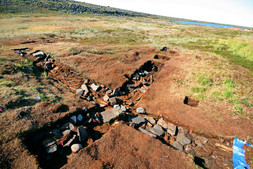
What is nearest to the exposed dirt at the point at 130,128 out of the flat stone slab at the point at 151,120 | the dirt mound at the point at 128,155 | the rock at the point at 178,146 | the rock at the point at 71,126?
the dirt mound at the point at 128,155

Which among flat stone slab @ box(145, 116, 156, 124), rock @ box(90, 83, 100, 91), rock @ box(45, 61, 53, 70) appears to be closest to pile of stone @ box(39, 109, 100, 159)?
rock @ box(90, 83, 100, 91)

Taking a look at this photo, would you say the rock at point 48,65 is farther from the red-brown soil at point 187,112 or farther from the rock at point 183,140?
the rock at point 183,140

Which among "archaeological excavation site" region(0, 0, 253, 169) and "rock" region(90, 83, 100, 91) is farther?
"rock" region(90, 83, 100, 91)

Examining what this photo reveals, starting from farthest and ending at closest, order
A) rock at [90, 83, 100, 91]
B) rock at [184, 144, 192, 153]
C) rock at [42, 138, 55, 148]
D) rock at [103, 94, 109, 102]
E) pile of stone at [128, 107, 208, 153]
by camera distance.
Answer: rock at [90, 83, 100, 91]
rock at [103, 94, 109, 102]
pile of stone at [128, 107, 208, 153]
rock at [184, 144, 192, 153]
rock at [42, 138, 55, 148]

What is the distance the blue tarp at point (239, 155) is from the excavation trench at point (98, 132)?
16 centimetres

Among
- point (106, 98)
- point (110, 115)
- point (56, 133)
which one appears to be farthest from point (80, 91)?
point (56, 133)

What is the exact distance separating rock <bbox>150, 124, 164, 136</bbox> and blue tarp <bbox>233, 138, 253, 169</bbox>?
8.32 feet

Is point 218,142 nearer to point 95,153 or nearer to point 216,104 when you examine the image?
point 216,104

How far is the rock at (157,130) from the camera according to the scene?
500 cm

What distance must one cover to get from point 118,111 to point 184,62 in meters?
8.63

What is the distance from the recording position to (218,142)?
196 inches

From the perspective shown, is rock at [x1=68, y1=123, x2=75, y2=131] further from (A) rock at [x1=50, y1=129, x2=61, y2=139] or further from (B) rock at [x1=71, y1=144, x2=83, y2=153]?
(B) rock at [x1=71, y1=144, x2=83, y2=153]

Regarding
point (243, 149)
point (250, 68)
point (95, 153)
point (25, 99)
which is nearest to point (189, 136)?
point (243, 149)

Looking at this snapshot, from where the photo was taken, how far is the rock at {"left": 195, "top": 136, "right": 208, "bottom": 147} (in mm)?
4867
